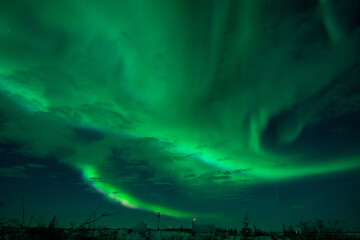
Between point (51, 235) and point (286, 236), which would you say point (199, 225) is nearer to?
point (286, 236)

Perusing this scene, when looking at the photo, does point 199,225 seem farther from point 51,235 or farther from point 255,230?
point 51,235

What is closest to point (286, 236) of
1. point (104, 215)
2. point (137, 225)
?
point (104, 215)

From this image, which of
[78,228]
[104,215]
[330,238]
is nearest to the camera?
[104,215]

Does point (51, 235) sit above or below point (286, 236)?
above

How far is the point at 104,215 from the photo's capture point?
25.9 feet

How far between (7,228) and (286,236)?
93.8 feet

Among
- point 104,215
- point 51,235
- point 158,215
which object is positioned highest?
point 104,215

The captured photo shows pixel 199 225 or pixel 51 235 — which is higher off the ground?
pixel 51 235

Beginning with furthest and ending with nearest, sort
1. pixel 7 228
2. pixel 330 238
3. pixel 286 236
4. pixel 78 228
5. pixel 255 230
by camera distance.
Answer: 1. pixel 255 230
2. pixel 286 236
3. pixel 330 238
4. pixel 78 228
5. pixel 7 228

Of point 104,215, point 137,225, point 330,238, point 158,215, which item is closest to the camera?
point 104,215

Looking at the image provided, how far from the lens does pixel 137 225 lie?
170ft

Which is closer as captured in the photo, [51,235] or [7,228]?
[7,228]

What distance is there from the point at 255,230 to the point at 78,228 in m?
35.4

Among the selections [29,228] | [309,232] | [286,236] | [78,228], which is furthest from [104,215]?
[286,236]
